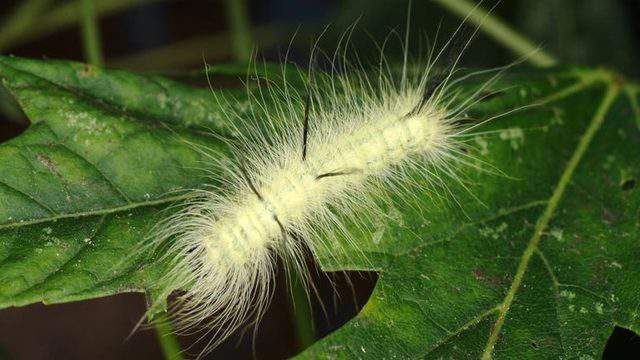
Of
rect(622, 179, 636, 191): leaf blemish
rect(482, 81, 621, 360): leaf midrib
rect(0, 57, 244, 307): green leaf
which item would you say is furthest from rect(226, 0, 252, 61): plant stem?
rect(622, 179, 636, 191): leaf blemish

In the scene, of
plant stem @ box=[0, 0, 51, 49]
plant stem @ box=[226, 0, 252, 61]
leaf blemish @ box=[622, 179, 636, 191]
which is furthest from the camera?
plant stem @ box=[0, 0, 51, 49]

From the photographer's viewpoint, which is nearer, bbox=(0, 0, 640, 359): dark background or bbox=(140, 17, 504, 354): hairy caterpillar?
bbox=(140, 17, 504, 354): hairy caterpillar

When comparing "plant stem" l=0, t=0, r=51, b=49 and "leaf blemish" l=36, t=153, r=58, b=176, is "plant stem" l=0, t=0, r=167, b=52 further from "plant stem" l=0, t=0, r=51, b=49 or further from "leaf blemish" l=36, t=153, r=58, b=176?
"leaf blemish" l=36, t=153, r=58, b=176

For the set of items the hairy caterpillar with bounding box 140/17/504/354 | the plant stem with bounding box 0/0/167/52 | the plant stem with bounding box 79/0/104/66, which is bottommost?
the hairy caterpillar with bounding box 140/17/504/354

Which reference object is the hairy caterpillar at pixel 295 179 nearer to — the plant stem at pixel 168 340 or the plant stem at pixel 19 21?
the plant stem at pixel 168 340

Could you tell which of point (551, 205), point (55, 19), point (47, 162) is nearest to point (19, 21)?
point (55, 19)

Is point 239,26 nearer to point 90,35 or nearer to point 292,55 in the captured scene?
point 292,55

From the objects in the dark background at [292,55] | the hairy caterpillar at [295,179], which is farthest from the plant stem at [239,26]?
the hairy caterpillar at [295,179]
